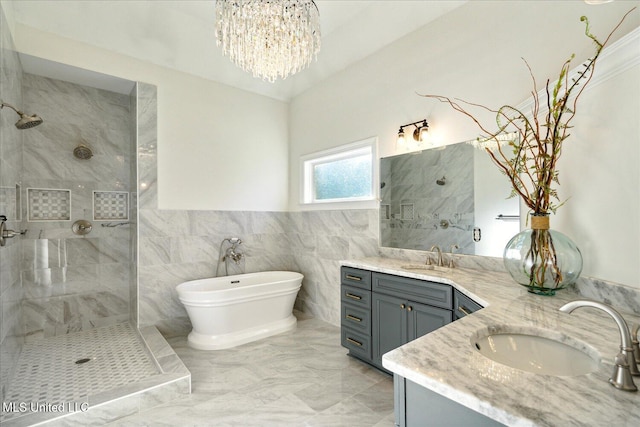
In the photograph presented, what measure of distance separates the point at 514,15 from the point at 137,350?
13.6ft

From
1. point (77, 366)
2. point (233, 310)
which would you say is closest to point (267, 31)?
point (233, 310)

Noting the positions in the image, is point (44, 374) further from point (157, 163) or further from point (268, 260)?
point (268, 260)

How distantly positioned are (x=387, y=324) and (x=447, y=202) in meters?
1.15

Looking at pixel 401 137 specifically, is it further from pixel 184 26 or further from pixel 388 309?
pixel 184 26

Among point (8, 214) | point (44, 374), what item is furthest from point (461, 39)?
point (44, 374)

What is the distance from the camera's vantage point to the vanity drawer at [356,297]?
2648mm

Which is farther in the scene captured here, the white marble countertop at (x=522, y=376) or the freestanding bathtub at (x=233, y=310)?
Answer: the freestanding bathtub at (x=233, y=310)

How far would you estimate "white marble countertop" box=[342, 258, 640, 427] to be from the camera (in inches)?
25.4

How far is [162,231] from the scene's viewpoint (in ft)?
11.3

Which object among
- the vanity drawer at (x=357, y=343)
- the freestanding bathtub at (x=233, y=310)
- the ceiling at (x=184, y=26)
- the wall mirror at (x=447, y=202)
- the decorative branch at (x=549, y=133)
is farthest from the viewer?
Result: the freestanding bathtub at (x=233, y=310)

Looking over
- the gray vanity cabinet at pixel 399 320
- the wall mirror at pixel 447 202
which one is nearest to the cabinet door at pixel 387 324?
the gray vanity cabinet at pixel 399 320

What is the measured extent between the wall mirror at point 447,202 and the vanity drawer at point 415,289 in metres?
0.58

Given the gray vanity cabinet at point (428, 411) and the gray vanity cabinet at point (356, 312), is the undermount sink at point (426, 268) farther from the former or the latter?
the gray vanity cabinet at point (428, 411)

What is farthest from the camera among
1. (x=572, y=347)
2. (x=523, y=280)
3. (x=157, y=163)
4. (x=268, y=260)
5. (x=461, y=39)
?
Answer: (x=268, y=260)
